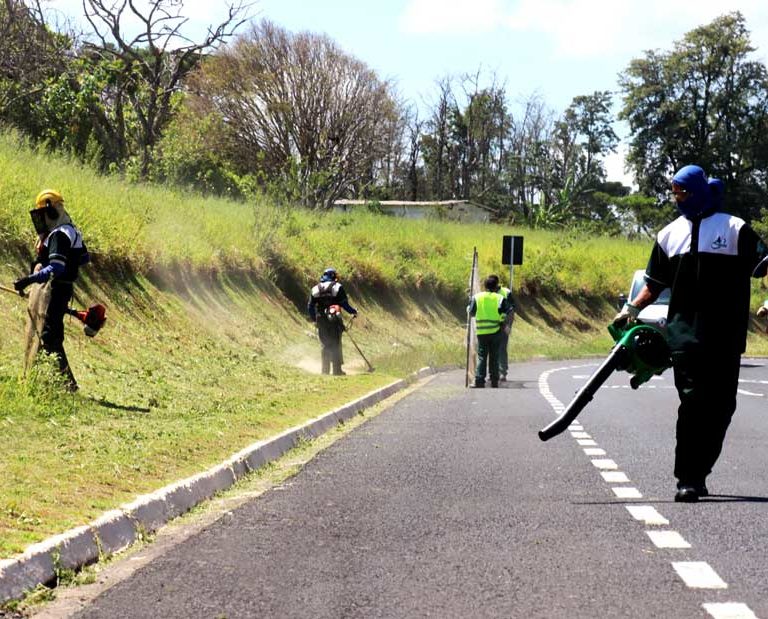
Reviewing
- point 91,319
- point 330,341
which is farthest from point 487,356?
point 91,319

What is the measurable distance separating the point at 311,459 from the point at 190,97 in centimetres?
5075

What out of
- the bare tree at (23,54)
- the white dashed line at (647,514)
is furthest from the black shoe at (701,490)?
the bare tree at (23,54)

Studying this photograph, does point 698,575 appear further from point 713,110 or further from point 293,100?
point 713,110

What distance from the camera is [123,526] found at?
7.79m

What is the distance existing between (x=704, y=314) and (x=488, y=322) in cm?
1440

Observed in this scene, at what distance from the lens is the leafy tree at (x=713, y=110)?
77188 mm

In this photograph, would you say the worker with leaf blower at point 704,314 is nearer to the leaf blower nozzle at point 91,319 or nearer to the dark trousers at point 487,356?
the leaf blower nozzle at point 91,319

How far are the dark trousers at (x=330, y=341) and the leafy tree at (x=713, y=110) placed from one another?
182ft

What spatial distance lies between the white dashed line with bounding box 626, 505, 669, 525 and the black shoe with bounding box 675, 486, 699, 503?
269mm

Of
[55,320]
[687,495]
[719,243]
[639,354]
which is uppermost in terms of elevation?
[719,243]

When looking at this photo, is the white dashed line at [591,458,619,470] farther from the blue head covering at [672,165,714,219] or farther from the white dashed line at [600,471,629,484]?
the blue head covering at [672,165,714,219]

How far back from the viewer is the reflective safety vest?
22953 millimetres

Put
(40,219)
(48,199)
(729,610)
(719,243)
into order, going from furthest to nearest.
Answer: (40,219)
(48,199)
(719,243)
(729,610)

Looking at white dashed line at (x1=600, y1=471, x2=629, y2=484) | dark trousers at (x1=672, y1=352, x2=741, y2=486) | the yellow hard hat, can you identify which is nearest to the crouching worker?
the yellow hard hat
